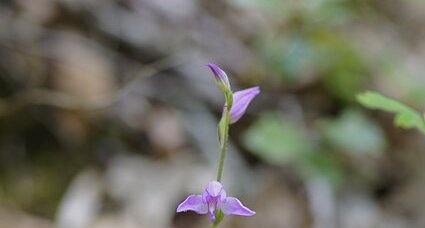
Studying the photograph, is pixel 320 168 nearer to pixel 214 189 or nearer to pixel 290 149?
pixel 290 149

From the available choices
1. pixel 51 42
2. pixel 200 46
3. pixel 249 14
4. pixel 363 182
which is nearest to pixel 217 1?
pixel 249 14

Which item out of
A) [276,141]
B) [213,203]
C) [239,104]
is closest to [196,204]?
[213,203]

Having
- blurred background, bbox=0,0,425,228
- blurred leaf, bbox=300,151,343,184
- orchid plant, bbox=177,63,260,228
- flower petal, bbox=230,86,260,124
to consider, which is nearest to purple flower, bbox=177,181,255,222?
orchid plant, bbox=177,63,260,228

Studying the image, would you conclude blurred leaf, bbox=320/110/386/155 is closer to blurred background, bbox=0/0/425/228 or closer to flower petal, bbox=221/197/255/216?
blurred background, bbox=0/0/425/228

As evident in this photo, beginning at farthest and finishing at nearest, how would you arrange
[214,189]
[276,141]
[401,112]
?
[276,141] → [401,112] → [214,189]

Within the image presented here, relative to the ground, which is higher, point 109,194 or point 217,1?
point 217,1

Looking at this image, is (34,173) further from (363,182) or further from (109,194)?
(363,182)
